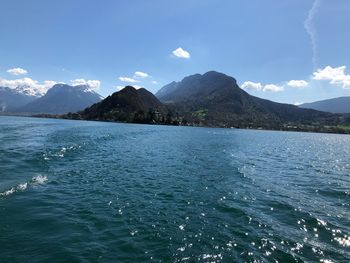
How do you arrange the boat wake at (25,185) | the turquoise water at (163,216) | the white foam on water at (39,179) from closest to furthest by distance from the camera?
the turquoise water at (163,216) → the boat wake at (25,185) → the white foam on water at (39,179)

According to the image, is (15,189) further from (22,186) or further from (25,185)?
(25,185)

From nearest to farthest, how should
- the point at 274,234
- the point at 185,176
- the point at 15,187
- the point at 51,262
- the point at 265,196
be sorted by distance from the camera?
the point at 51,262, the point at 274,234, the point at 15,187, the point at 265,196, the point at 185,176

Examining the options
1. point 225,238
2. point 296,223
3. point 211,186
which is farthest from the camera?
point 211,186

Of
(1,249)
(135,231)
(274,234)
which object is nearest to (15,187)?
(1,249)

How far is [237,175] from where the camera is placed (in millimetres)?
44844

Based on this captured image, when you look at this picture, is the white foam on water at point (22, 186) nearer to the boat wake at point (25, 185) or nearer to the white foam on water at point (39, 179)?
the boat wake at point (25, 185)

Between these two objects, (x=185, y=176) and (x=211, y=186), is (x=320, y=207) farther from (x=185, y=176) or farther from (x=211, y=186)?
(x=185, y=176)

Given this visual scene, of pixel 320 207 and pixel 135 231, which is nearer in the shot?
pixel 135 231

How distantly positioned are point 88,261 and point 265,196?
2213 centimetres

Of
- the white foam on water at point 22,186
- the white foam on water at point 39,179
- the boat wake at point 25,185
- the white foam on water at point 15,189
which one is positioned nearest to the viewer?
the white foam on water at point 15,189

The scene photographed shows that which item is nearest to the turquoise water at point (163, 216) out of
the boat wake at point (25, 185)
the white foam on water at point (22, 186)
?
the boat wake at point (25, 185)

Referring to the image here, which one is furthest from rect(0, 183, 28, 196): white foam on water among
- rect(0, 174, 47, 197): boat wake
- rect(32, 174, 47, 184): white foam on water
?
rect(32, 174, 47, 184): white foam on water

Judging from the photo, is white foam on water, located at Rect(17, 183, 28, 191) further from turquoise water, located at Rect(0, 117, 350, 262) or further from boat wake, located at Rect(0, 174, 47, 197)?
turquoise water, located at Rect(0, 117, 350, 262)

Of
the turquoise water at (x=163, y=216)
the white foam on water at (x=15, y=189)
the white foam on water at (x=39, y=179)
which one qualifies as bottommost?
the turquoise water at (x=163, y=216)
